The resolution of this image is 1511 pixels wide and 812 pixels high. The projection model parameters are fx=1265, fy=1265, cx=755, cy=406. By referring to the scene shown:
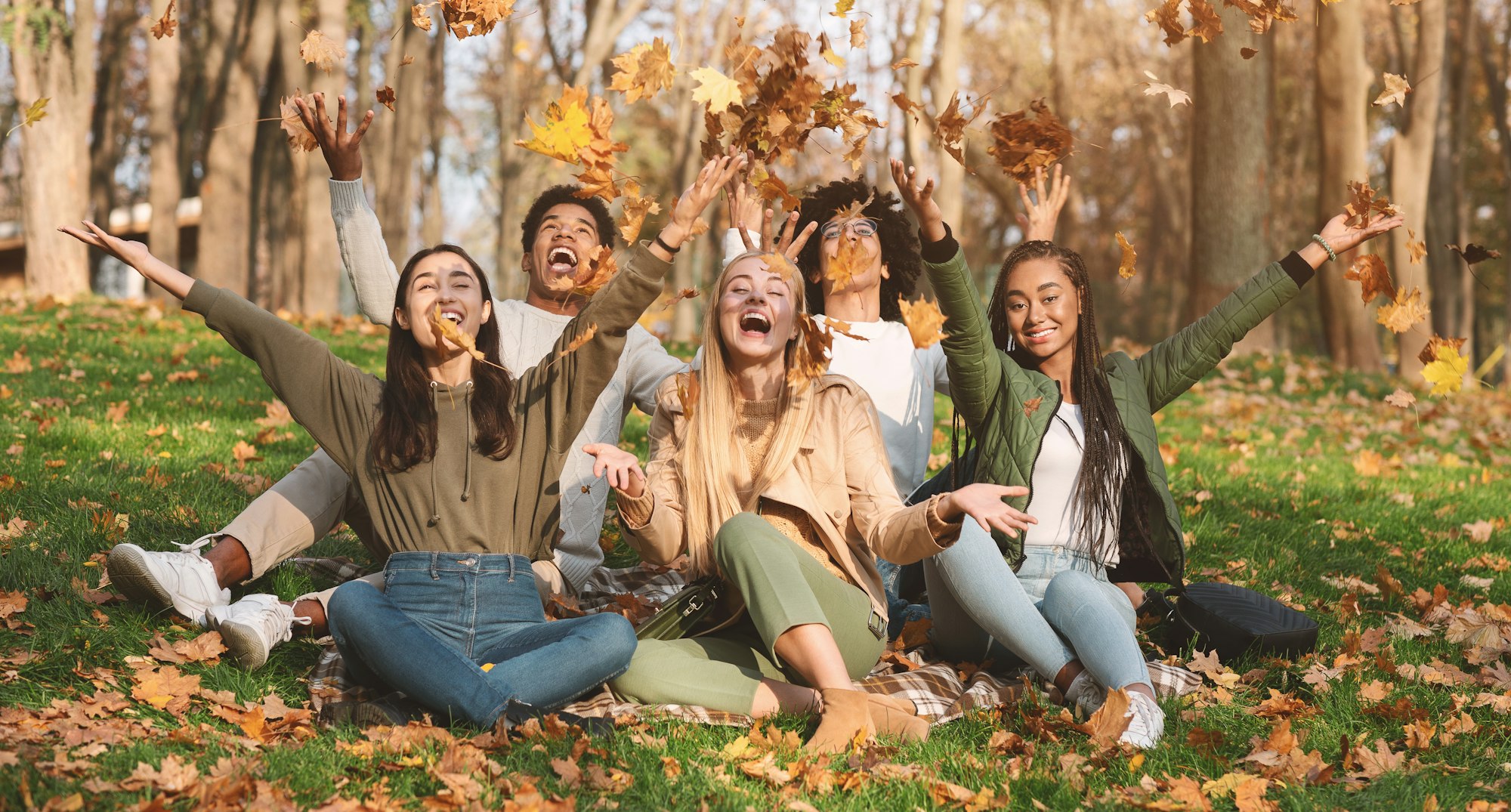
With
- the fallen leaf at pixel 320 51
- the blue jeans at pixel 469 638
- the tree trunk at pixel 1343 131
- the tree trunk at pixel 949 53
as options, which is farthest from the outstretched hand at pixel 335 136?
the tree trunk at pixel 1343 131

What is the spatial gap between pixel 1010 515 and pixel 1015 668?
3.59 feet

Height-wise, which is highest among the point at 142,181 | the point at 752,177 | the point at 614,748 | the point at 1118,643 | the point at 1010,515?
the point at 142,181

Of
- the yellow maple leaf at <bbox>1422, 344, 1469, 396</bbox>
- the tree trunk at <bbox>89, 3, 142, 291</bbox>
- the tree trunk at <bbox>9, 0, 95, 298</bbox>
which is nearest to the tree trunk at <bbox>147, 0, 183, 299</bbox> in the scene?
the tree trunk at <bbox>9, 0, 95, 298</bbox>

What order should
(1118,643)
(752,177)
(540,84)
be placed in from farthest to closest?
(540,84)
(752,177)
(1118,643)

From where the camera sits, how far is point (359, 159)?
4355 mm

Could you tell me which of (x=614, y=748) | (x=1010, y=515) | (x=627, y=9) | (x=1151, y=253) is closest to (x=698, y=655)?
(x=614, y=748)

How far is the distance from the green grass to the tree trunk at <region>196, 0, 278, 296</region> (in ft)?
19.1

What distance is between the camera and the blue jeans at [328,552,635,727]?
3418 millimetres

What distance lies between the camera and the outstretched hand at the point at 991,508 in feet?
10.9

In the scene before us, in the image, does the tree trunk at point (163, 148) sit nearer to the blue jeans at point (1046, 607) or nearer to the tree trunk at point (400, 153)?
the tree trunk at point (400, 153)

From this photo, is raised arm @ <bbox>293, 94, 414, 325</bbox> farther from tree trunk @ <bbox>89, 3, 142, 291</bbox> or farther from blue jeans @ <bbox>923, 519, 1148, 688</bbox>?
tree trunk @ <bbox>89, 3, 142, 291</bbox>

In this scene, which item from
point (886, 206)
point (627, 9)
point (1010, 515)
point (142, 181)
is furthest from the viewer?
point (142, 181)

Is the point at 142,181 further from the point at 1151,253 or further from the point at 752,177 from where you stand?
the point at 752,177

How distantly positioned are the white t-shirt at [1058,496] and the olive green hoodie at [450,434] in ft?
4.69
